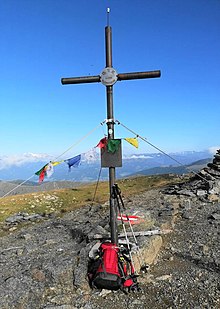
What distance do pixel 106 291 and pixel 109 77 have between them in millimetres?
5974

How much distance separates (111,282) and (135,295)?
86 cm

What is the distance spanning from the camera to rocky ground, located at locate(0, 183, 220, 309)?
692 cm

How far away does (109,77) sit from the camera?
25.3 feet

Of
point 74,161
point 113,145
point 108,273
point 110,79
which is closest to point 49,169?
point 74,161

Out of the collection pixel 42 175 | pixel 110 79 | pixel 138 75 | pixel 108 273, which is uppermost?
pixel 138 75

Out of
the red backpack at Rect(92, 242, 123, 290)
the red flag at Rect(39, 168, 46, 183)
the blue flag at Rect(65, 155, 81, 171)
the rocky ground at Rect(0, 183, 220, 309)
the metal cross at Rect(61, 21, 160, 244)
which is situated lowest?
the rocky ground at Rect(0, 183, 220, 309)

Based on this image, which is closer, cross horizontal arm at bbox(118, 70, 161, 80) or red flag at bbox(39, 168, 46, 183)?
cross horizontal arm at bbox(118, 70, 161, 80)

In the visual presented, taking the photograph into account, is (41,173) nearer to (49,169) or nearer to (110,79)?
(49,169)

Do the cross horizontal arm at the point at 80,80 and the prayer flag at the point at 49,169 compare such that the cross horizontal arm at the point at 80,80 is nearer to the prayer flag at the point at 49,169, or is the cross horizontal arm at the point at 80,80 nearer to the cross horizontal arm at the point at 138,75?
the cross horizontal arm at the point at 138,75

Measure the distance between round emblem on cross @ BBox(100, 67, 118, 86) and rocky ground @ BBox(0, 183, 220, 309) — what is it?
5302 mm

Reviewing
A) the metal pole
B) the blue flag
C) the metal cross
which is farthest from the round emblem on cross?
the blue flag

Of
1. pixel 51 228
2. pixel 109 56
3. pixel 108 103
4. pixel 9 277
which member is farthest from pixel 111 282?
pixel 51 228

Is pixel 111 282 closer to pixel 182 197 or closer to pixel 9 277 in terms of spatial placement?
pixel 9 277

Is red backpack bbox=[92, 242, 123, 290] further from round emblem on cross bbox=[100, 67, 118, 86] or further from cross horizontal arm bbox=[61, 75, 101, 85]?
cross horizontal arm bbox=[61, 75, 101, 85]
